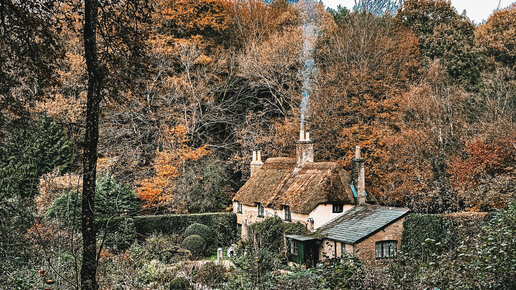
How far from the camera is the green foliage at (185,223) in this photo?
25656 mm

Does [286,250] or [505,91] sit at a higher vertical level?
[505,91]

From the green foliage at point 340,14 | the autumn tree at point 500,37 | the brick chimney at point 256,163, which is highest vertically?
the green foliage at point 340,14

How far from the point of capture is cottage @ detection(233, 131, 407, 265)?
18.2 meters

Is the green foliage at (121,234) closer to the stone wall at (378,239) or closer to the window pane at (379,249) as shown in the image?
the stone wall at (378,239)

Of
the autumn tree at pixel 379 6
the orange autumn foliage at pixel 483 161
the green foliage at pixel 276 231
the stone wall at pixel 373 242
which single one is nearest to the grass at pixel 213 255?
the green foliage at pixel 276 231

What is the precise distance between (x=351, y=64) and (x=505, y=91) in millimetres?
10025

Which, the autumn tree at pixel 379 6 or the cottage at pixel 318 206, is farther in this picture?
the autumn tree at pixel 379 6

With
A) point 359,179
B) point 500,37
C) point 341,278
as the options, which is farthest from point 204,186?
point 500,37

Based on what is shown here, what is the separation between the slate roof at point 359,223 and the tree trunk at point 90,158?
12.8 metres

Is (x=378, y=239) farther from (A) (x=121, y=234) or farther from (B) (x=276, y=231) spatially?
(A) (x=121, y=234)

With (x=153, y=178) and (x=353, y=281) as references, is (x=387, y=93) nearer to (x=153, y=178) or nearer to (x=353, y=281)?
(x=153, y=178)

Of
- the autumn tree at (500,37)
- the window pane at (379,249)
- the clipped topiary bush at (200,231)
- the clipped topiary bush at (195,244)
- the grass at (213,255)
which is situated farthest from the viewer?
the autumn tree at (500,37)

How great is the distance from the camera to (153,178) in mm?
26734

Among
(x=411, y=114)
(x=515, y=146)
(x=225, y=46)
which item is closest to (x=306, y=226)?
(x=515, y=146)
